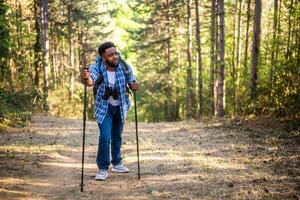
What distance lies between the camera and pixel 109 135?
7.59 meters

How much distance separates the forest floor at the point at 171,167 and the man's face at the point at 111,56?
6.96 ft

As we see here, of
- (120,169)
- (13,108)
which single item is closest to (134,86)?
(120,169)

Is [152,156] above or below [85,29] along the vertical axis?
below

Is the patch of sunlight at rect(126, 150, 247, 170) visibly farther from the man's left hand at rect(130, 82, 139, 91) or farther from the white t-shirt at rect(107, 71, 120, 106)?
the man's left hand at rect(130, 82, 139, 91)

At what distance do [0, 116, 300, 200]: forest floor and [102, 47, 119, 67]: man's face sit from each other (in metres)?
2.12

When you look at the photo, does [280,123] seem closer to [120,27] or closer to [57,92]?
[57,92]

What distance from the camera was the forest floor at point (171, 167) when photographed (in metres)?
6.46

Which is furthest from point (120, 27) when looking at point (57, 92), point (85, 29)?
point (57, 92)

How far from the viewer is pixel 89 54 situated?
1818 inches

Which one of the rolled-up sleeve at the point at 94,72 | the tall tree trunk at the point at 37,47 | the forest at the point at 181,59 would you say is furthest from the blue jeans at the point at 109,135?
the tall tree trunk at the point at 37,47

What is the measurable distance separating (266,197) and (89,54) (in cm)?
4175

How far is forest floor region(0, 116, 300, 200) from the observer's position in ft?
21.2

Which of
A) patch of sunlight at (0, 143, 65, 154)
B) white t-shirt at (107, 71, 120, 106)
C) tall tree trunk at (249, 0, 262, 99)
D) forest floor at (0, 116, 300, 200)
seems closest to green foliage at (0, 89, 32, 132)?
forest floor at (0, 116, 300, 200)

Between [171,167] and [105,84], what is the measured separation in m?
2.05
